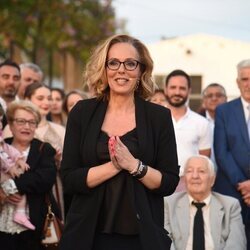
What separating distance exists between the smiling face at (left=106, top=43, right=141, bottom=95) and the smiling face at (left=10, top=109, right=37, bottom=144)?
2617 mm

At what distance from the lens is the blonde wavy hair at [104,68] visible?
13.4 feet

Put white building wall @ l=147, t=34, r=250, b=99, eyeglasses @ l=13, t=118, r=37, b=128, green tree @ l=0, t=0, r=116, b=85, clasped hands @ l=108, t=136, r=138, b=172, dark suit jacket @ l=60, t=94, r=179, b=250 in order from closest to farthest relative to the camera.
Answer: clasped hands @ l=108, t=136, r=138, b=172
dark suit jacket @ l=60, t=94, r=179, b=250
eyeglasses @ l=13, t=118, r=37, b=128
green tree @ l=0, t=0, r=116, b=85
white building wall @ l=147, t=34, r=250, b=99

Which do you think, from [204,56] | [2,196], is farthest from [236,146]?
[204,56]

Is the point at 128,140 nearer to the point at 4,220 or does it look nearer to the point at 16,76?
the point at 4,220

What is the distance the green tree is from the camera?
1988 cm

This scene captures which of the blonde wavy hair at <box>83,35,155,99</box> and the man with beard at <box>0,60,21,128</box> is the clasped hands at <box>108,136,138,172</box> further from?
the man with beard at <box>0,60,21,128</box>

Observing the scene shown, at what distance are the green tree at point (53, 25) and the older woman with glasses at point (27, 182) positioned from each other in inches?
446

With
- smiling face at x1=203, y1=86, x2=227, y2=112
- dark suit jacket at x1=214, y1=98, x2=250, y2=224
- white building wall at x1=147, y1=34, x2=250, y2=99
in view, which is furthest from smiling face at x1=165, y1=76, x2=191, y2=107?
white building wall at x1=147, y1=34, x2=250, y2=99

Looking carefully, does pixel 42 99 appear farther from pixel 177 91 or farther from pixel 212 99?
pixel 212 99

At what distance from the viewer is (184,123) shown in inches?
304

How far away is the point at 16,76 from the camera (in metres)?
8.08

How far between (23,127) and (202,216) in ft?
6.02

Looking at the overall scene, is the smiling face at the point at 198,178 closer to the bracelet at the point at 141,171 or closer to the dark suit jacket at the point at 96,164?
the dark suit jacket at the point at 96,164

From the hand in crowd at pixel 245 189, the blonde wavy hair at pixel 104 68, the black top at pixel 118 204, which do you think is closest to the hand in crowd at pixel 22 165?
the hand in crowd at pixel 245 189
